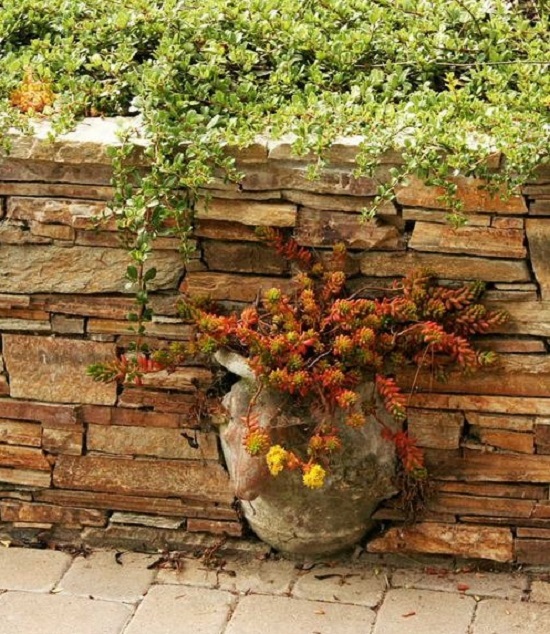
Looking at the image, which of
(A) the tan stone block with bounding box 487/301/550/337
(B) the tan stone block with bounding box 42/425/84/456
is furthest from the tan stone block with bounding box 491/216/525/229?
(B) the tan stone block with bounding box 42/425/84/456

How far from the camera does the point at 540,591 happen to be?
3365mm

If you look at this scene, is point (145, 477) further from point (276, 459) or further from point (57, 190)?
point (57, 190)

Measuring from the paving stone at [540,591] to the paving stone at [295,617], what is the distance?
1.48 ft

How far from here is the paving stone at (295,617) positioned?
322 centimetres

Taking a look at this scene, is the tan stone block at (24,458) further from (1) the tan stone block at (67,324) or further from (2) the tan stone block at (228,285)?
(2) the tan stone block at (228,285)

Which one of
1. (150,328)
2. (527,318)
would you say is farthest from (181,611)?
(527,318)

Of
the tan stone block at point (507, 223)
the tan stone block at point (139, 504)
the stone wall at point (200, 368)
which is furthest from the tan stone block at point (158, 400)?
the tan stone block at point (507, 223)

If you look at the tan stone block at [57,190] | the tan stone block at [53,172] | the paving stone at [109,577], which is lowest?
the paving stone at [109,577]

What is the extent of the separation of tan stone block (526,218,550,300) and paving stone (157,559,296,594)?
1070mm

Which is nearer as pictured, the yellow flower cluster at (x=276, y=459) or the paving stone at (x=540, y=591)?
the yellow flower cluster at (x=276, y=459)

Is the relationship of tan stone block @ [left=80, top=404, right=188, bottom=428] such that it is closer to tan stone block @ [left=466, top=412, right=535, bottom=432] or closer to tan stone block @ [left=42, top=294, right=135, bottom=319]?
tan stone block @ [left=42, top=294, right=135, bottom=319]

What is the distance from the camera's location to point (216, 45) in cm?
352

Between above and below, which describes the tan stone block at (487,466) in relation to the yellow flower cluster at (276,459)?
below

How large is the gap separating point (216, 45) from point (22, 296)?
0.89 m
